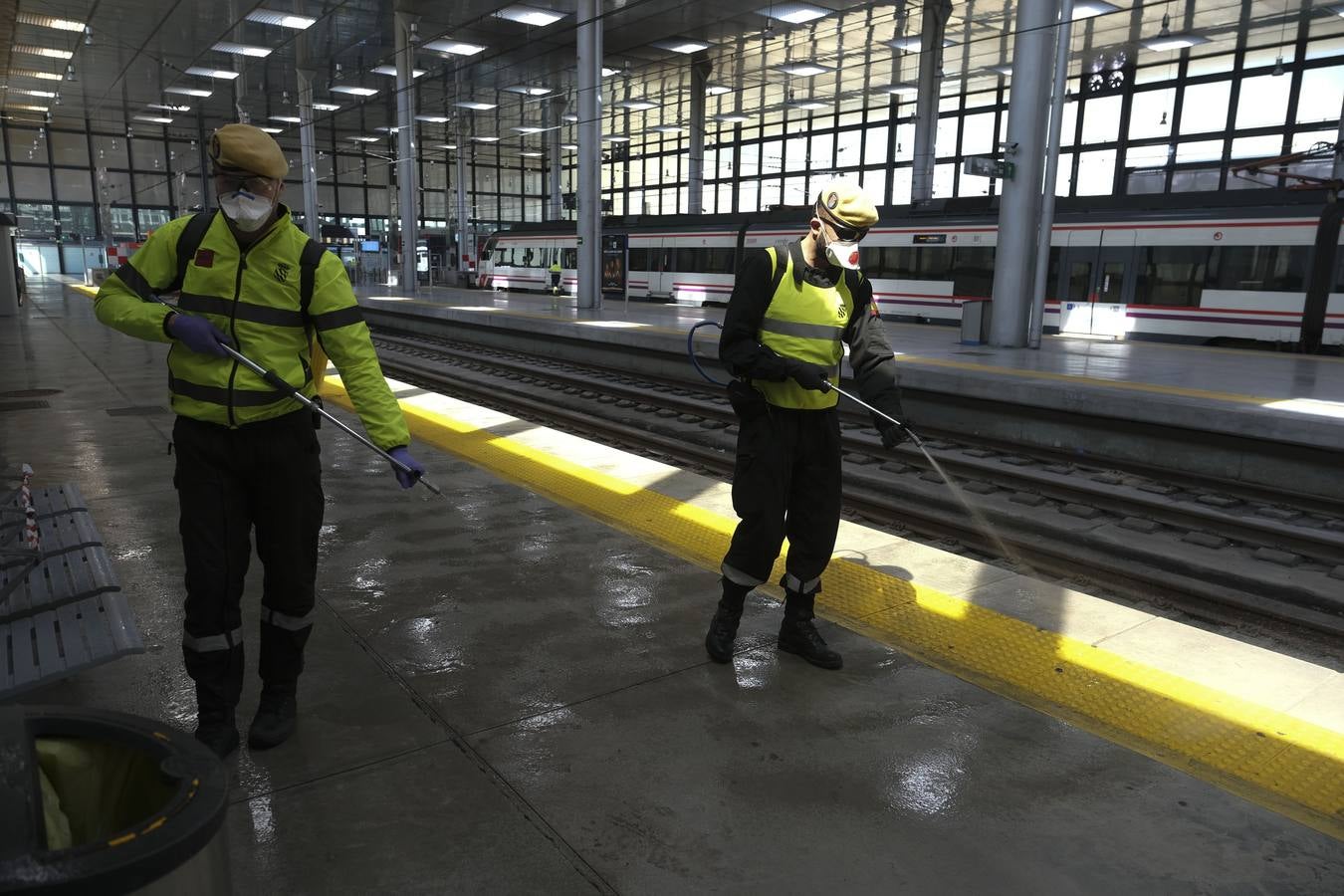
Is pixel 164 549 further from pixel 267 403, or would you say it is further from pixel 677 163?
pixel 677 163

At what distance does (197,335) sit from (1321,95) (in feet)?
98.0

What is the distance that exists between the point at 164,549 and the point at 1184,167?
30.0 meters

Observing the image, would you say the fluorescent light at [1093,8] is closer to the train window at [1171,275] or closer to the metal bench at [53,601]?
the train window at [1171,275]

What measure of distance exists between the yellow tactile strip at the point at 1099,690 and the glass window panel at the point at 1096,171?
28.5 m

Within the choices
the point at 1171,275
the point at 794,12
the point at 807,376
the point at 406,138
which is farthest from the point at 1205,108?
the point at 807,376

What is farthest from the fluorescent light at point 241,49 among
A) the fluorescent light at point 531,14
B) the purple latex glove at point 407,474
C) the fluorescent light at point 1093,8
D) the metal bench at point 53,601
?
the purple latex glove at point 407,474

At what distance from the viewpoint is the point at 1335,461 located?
319 inches

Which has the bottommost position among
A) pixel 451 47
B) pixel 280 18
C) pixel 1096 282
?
pixel 1096 282

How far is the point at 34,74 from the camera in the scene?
33031 millimetres

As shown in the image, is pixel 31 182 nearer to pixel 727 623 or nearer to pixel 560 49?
pixel 560 49

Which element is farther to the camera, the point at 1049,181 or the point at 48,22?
the point at 48,22

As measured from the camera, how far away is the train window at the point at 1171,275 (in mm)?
17453

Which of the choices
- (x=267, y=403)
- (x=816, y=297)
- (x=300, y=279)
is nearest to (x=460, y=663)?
(x=267, y=403)

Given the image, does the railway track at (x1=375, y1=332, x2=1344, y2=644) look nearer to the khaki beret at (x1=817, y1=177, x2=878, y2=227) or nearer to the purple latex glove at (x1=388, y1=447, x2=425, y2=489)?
the khaki beret at (x1=817, y1=177, x2=878, y2=227)
